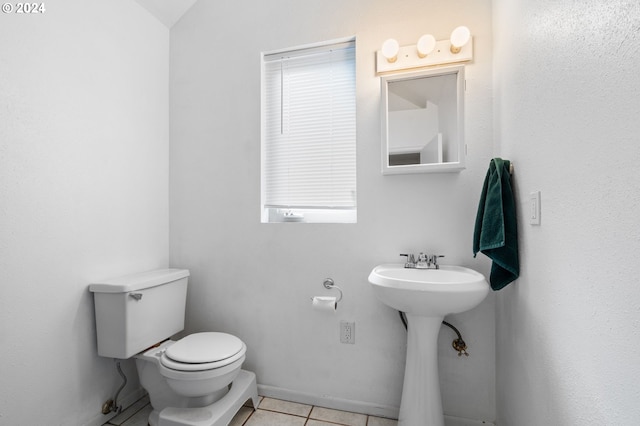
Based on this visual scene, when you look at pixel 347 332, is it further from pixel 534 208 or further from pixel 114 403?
pixel 114 403

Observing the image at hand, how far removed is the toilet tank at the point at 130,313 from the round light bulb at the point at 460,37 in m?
1.98

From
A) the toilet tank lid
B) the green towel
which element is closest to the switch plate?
the green towel

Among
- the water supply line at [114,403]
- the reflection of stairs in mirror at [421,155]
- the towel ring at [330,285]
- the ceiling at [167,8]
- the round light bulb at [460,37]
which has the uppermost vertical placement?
the ceiling at [167,8]

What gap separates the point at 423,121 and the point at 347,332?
4.03 feet

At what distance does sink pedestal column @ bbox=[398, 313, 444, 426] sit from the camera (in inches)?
51.8

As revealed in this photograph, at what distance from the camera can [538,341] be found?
99 cm

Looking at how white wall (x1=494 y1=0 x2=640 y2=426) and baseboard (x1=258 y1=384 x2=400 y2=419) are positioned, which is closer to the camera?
white wall (x1=494 y1=0 x2=640 y2=426)

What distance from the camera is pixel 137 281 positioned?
152 centimetres

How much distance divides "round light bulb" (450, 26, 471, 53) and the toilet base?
2.12 meters

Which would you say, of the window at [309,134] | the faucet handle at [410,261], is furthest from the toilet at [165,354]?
the faucet handle at [410,261]

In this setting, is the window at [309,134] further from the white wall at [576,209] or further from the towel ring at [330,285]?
the white wall at [576,209]

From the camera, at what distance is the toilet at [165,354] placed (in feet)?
4.45

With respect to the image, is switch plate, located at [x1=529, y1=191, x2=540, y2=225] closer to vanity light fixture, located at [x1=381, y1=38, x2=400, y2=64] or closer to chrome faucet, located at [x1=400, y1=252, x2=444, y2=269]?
chrome faucet, located at [x1=400, y1=252, x2=444, y2=269]

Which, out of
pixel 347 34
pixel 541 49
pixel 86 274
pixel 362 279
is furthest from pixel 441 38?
pixel 86 274
